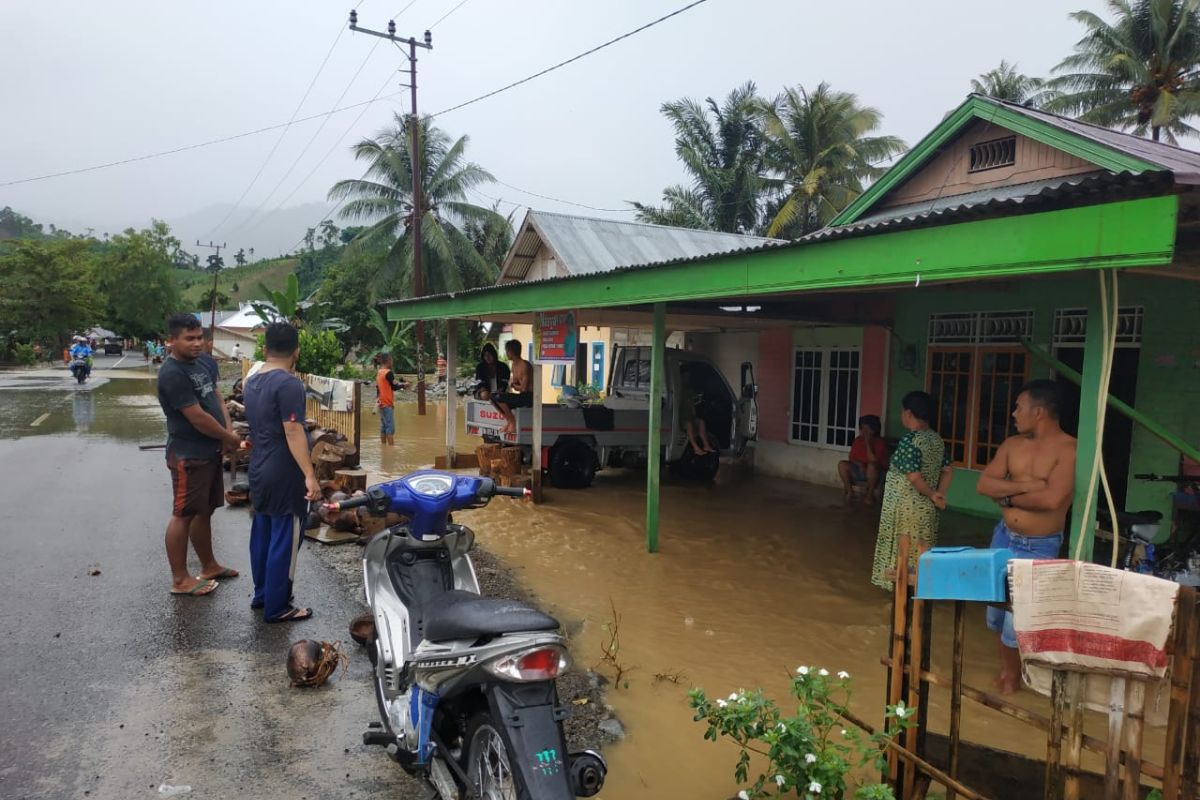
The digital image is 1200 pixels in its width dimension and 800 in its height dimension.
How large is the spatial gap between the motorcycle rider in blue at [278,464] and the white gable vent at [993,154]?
8784mm

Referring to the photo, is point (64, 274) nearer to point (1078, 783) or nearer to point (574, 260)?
point (574, 260)

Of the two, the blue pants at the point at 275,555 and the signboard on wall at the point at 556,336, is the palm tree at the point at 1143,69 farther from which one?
the blue pants at the point at 275,555

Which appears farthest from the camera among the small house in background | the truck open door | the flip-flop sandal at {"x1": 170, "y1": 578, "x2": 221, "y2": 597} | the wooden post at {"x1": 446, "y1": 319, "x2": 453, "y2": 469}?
the small house in background

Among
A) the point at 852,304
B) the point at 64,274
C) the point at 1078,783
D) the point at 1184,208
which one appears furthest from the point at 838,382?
the point at 64,274

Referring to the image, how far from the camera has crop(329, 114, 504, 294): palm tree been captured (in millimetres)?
27000

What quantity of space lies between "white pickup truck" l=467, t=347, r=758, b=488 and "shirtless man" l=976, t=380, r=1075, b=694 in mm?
6256

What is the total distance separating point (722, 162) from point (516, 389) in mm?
19777

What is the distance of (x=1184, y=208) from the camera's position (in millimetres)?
3578

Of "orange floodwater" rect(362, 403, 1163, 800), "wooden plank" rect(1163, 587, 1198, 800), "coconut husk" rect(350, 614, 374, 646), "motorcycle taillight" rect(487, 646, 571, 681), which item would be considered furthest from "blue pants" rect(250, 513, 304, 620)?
"wooden plank" rect(1163, 587, 1198, 800)

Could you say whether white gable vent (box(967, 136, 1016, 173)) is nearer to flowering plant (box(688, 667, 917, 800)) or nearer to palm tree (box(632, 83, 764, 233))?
flowering plant (box(688, 667, 917, 800))

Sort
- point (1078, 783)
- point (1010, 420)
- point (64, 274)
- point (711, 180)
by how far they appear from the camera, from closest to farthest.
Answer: point (1078, 783), point (1010, 420), point (711, 180), point (64, 274)

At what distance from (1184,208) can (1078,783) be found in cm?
278

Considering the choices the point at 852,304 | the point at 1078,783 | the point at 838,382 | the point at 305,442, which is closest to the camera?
the point at 1078,783

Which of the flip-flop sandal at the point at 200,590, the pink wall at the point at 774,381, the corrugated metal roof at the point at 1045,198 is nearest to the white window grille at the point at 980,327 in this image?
the pink wall at the point at 774,381
